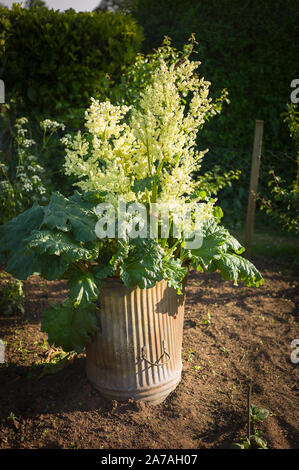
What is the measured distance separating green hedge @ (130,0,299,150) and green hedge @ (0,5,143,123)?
1.22 metres

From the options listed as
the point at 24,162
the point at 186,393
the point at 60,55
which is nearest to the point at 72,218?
the point at 186,393

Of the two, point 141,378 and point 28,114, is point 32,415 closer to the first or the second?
point 141,378

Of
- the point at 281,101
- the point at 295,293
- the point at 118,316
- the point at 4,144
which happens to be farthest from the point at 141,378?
the point at 281,101

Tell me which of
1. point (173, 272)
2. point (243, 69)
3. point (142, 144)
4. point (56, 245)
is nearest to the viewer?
point (56, 245)

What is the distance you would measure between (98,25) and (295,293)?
3773mm

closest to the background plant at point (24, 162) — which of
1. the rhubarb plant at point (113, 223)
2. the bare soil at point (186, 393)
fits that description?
the bare soil at point (186, 393)

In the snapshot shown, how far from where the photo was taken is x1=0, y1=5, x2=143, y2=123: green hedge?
4.54 m

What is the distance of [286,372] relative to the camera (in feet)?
9.34

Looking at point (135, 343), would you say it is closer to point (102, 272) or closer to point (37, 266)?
point (102, 272)

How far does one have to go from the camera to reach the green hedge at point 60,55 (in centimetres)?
454

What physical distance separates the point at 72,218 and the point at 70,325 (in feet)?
2.08

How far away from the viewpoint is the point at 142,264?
2121mm

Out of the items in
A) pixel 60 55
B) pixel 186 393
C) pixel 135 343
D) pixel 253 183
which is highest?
pixel 60 55
